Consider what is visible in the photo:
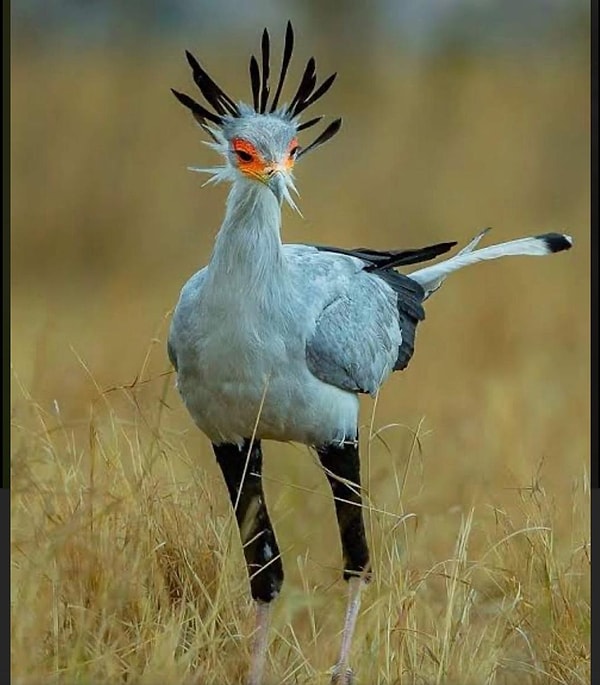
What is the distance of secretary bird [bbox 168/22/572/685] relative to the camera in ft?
8.84

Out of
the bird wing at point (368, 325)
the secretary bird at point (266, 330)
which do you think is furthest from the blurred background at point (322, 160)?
the secretary bird at point (266, 330)

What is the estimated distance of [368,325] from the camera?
2.96 m

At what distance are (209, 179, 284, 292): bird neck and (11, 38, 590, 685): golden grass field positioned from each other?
0.35 meters

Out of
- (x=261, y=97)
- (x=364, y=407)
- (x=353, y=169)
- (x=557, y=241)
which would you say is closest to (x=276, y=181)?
(x=261, y=97)

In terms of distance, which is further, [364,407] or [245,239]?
[364,407]

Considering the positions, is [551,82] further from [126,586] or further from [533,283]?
[126,586]

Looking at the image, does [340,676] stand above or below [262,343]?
below

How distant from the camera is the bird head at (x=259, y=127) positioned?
8.68ft

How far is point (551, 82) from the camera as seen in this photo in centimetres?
816

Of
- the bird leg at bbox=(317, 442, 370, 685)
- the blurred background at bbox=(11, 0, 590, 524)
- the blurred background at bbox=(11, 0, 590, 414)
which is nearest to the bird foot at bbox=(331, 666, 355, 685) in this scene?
the bird leg at bbox=(317, 442, 370, 685)

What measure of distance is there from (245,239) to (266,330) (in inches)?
6.6

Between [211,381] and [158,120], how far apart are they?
508cm

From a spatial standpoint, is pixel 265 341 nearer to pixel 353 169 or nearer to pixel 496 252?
pixel 496 252

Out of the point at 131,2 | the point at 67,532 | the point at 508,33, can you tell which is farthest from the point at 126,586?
the point at 508,33
